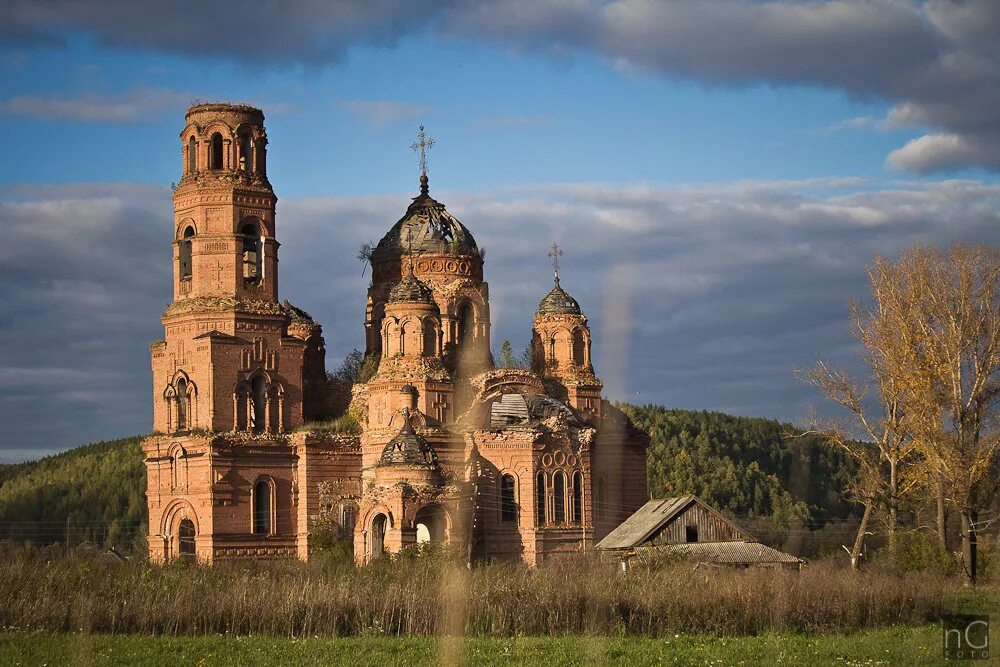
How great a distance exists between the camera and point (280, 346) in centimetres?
5125

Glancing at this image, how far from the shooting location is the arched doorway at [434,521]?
48.7 meters

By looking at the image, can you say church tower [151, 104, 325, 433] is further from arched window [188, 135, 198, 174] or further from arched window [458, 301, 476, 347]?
arched window [458, 301, 476, 347]

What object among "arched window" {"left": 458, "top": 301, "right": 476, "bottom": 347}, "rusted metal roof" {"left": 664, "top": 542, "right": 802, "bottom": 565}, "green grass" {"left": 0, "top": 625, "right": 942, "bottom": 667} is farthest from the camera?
"arched window" {"left": 458, "top": 301, "right": 476, "bottom": 347}

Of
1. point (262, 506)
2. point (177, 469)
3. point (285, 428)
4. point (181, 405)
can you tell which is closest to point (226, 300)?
point (181, 405)

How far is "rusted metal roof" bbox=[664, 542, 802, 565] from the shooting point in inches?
1658

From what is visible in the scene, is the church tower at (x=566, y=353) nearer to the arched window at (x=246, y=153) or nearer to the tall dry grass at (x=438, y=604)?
the arched window at (x=246, y=153)

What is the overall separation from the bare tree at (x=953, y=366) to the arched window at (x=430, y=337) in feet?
50.2

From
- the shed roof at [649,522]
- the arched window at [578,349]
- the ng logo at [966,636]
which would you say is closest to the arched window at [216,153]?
the arched window at [578,349]

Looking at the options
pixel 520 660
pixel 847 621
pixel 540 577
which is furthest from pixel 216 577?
pixel 847 621

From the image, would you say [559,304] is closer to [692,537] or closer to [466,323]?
[466,323]

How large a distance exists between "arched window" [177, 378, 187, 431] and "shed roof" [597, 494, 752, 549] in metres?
13.4

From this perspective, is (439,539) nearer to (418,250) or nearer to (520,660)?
(418,250)

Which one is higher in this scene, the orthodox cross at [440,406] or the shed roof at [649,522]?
the orthodox cross at [440,406]

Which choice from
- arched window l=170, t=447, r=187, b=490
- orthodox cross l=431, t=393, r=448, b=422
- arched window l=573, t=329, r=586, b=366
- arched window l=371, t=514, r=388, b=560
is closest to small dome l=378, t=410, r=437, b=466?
arched window l=371, t=514, r=388, b=560
